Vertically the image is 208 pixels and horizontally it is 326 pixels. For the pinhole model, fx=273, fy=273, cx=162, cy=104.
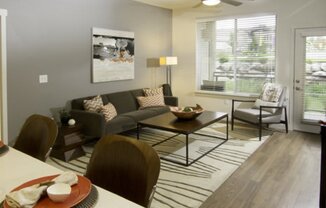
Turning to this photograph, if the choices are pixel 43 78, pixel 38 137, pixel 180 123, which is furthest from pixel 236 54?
pixel 38 137

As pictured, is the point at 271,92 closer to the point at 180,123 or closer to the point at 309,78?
the point at 309,78

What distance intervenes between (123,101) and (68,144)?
5.52ft

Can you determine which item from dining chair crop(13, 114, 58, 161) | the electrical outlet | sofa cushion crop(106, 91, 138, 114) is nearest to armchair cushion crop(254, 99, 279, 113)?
sofa cushion crop(106, 91, 138, 114)

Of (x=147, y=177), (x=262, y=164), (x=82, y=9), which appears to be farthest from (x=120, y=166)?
A: (x=82, y=9)

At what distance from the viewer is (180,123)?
3.96 metres

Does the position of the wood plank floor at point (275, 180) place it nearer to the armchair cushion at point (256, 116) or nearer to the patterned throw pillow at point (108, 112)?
the armchair cushion at point (256, 116)

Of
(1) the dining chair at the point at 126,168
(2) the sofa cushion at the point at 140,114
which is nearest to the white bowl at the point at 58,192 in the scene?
(1) the dining chair at the point at 126,168

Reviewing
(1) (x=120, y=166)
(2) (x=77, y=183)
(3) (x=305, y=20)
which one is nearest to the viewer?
(2) (x=77, y=183)

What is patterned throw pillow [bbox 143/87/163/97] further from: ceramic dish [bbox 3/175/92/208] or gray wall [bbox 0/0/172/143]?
ceramic dish [bbox 3/175/92/208]

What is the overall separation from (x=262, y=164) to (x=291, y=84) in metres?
2.34

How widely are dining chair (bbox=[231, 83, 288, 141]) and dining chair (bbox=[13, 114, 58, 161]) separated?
3.88m

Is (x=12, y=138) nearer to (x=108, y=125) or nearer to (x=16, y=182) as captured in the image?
(x=108, y=125)

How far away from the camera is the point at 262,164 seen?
12.3ft

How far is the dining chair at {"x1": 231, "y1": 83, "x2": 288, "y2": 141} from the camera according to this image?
16.2 feet
